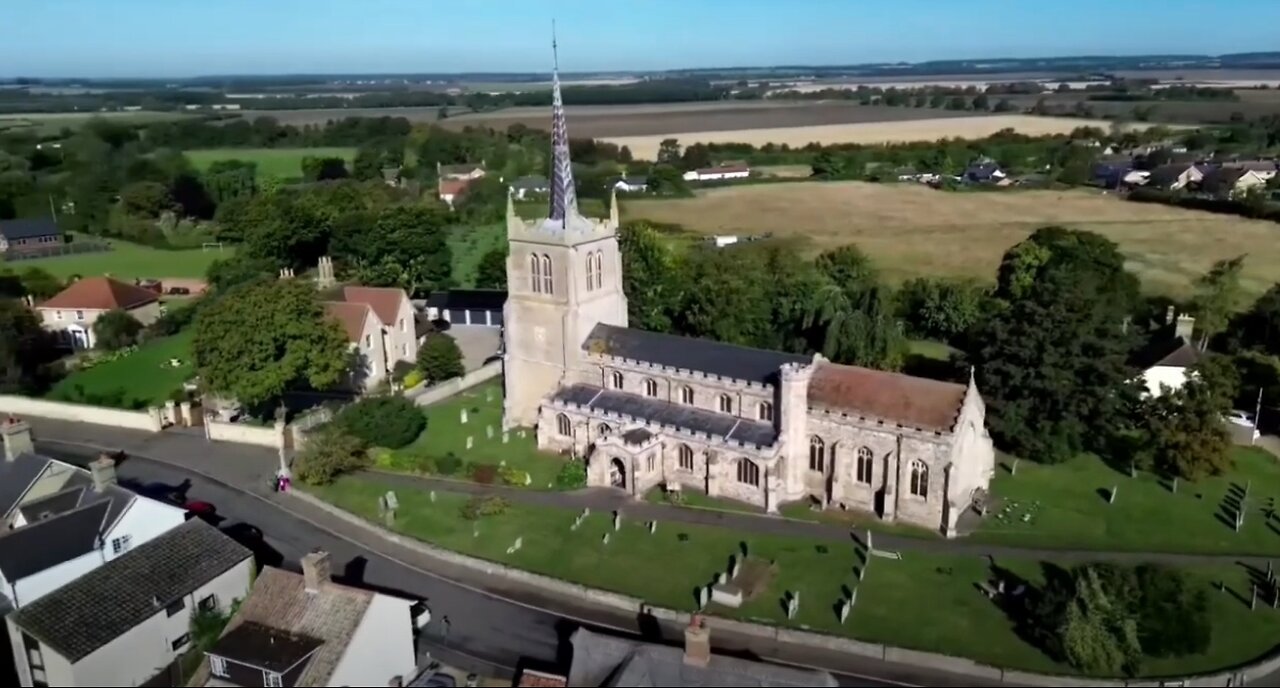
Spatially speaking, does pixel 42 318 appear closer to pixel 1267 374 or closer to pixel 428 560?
pixel 428 560

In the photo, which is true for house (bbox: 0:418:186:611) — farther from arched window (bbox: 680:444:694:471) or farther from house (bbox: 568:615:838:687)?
arched window (bbox: 680:444:694:471)

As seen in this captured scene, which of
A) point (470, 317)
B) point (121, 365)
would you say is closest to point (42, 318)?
point (121, 365)

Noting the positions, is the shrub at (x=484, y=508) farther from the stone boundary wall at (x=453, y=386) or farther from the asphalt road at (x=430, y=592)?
the stone boundary wall at (x=453, y=386)

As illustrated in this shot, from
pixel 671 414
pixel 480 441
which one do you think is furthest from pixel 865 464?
pixel 480 441

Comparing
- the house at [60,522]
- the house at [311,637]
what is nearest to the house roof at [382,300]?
the house at [60,522]

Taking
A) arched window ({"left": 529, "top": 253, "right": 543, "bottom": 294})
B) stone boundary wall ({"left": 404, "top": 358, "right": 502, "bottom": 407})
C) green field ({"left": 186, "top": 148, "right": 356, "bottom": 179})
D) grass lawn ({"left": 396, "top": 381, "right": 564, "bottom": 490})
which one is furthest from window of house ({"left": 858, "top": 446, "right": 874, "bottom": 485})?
green field ({"left": 186, "top": 148, "right": 356, "bottom": 179})

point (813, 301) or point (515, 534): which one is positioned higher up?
point (813, 301)
